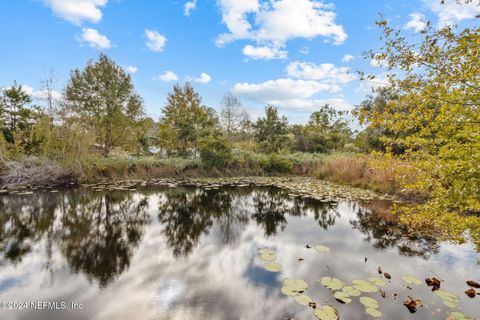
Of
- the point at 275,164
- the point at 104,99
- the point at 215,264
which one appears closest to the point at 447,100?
the point at 215,264

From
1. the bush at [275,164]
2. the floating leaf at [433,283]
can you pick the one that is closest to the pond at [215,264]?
the floating leaf at [433,283]

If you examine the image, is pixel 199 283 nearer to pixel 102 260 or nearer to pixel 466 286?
pixel 102 260

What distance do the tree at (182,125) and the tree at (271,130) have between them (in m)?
5.96

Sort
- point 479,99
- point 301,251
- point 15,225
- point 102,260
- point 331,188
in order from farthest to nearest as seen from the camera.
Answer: point 331,188 < point 15,225 < point 301,251 < point 102,260 < point 479,99

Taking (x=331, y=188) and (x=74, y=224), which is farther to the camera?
(x=331, y=188)

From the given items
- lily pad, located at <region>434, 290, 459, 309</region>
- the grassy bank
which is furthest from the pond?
the grassy bank

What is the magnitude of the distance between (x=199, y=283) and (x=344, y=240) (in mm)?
3711

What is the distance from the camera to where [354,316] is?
10.1 feet

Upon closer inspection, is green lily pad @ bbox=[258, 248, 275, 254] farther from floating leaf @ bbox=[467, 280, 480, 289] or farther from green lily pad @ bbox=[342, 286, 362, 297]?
floating leaf @ bbox=[467, 280, 480, 289]

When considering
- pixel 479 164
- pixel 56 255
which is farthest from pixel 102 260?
pixel 479 164

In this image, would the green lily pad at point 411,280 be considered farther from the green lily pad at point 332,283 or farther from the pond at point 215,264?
the green lily pad at point 332,283

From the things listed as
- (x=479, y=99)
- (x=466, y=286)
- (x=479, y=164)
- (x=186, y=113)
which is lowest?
(x=466, y=286)

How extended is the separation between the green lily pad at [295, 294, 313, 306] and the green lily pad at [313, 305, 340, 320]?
7.7 inches

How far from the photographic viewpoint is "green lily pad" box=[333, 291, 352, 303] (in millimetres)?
3377
